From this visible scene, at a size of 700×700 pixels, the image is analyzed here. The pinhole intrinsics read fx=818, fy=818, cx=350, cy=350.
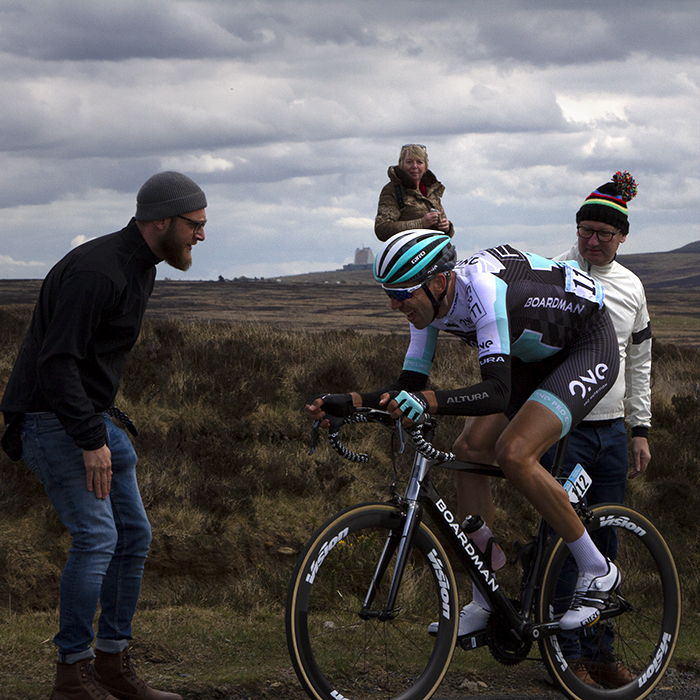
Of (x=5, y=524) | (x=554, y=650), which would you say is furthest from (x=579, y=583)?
(x=5, y=524)

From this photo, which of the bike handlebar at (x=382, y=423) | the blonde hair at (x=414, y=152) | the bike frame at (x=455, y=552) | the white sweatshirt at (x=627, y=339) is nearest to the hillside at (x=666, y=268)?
the blonde hair at (x=414, y=152)

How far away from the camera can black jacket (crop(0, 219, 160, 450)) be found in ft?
11.4

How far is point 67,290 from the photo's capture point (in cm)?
350

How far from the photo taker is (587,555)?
4195 mm

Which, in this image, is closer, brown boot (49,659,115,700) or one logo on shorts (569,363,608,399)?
brown boot (49,659,115,700)

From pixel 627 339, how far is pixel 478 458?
4.49ft

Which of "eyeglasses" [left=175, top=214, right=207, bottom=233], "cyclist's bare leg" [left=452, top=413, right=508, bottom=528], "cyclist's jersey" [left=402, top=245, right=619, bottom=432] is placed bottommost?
"cyclist's bare leg" [left=452, top=413, right=508, bottom=528]

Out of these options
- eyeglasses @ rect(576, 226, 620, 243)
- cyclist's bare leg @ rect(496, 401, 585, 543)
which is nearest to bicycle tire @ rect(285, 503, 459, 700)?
cyclist's bare leg @ rect(496, 401, 585, 543)

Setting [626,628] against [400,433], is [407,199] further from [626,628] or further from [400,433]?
[400,433]

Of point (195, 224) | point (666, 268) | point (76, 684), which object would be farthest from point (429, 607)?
point (666, 268)

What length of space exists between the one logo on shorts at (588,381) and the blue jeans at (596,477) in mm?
514

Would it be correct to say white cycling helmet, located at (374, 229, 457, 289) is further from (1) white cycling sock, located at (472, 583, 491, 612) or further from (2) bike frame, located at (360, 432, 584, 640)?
(1) white cycling sock, located at (472, 583, 491, 612)

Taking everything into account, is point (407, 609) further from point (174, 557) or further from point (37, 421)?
point (174, 557)

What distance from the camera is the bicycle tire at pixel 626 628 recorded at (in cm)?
425
